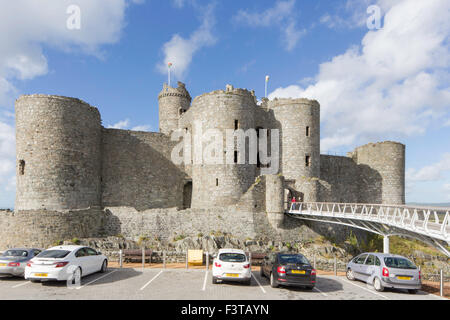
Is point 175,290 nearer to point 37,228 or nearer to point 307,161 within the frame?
point 37,228

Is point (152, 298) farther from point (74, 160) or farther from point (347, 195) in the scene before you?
point (347, 195)

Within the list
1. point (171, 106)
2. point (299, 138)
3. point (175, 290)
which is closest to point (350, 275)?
point (175, 290)

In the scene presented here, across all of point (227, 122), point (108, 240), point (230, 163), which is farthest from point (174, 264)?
point (227, 122)

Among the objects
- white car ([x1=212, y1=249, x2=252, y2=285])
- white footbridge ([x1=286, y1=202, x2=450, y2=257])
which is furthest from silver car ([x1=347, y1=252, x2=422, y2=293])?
white car ([x1=212, y1=249, x2=252, y2=285])

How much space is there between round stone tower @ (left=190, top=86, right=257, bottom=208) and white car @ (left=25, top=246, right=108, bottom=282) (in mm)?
14732

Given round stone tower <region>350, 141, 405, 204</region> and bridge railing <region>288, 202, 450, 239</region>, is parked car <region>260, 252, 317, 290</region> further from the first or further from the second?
round stone tower <region>350, 141, 405, 204</region>

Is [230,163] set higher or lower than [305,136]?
lower

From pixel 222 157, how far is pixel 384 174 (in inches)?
884

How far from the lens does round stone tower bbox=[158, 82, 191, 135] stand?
40.7 meters

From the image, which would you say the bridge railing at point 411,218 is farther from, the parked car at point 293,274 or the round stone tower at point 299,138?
the round stone tower at point 299,138

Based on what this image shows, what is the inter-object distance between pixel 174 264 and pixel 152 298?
22.6 ft

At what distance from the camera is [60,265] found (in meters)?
10.2

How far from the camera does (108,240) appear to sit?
A: 2009 cm
